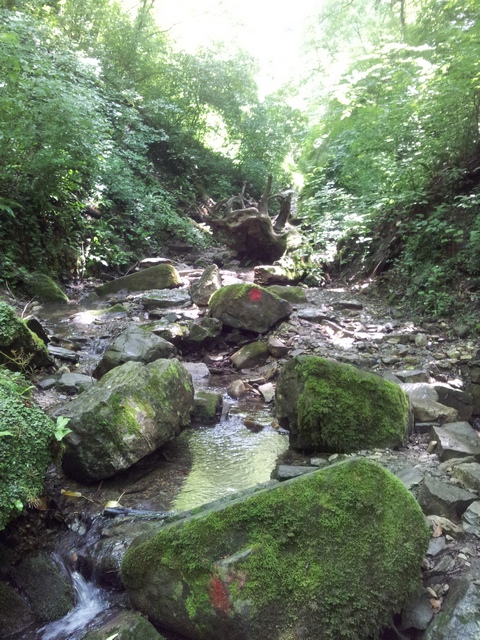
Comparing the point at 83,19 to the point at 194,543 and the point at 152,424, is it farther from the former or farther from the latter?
the point at 194,543

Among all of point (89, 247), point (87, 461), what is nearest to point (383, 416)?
point (87, 461)

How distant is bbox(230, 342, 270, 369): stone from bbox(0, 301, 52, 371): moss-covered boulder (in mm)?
2900

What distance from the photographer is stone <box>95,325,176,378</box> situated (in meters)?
5.52

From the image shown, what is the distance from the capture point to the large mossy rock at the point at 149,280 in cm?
1056

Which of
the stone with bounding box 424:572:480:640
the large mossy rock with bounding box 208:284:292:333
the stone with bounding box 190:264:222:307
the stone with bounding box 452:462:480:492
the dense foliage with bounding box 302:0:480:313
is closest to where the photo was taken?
the stone with bounding box 424:572:480:640

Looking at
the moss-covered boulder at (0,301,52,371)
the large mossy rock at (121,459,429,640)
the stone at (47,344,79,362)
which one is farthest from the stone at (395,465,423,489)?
the stone at (47,344,79,362)

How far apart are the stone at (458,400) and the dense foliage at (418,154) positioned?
9.14 feet

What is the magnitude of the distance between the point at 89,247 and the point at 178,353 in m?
6.06

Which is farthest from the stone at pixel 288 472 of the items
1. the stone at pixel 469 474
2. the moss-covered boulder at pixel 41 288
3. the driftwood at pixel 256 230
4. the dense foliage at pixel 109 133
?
Result: the driftwood at pixel 256 230

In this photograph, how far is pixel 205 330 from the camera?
23.6ft

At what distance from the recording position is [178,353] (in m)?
7.02

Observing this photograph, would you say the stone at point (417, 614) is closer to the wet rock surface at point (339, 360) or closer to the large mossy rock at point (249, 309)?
the wet rock surface at point (339, 360)

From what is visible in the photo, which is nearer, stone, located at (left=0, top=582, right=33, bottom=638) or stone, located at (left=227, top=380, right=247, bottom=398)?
stone, located at (left=0, top=582, right=33, bottom=638)

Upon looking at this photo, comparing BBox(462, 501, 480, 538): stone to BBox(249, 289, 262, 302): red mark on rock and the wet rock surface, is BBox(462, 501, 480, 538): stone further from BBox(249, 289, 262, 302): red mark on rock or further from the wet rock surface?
BBox(249, 289, 262, 302): red mark on rock
